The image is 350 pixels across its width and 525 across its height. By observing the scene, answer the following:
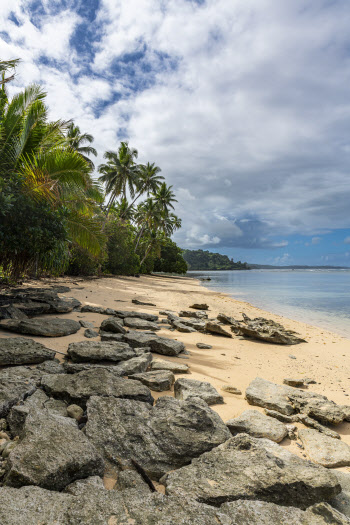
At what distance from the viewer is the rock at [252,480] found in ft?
6.72

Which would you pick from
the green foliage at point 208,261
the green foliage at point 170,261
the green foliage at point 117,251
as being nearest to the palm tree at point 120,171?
the green foliage at point 117,251

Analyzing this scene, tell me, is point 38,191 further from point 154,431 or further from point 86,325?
point 154,431

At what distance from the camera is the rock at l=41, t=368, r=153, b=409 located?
3.22 meters

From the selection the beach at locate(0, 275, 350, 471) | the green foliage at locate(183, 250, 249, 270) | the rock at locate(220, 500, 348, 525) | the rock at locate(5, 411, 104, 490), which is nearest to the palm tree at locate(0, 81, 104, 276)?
the beach at locate(0, 275, 350, 471)

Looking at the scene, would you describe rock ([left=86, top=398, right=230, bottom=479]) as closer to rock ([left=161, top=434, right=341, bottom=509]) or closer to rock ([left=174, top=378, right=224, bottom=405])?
rock ([left=161, top=434, right=341, bottom=509])

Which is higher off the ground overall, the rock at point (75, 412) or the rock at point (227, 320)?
the rock at point (75, 412)

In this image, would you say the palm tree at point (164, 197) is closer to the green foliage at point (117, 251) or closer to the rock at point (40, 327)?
the green foliage at point (117, 251)

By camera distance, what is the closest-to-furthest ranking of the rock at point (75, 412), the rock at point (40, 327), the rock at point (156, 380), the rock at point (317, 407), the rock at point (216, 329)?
the rock at point (75, 412) < the rock at point (317, 407) < the rock at point (156, 380) < the rock at point (40, 327) < the rock at point (216, 329)

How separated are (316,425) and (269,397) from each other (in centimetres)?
70

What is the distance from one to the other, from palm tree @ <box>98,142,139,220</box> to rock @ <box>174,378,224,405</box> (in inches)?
1214

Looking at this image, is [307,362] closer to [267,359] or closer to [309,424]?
[267,359]

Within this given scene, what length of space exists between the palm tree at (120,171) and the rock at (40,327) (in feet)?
92.1

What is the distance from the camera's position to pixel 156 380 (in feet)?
13.3

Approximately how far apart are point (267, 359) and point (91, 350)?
4112mm
